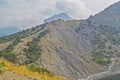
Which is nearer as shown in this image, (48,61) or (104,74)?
(48,61)

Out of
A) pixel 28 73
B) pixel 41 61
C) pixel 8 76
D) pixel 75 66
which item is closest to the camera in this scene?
pixel 8 76

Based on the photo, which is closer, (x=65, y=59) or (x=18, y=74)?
(x=18, y=74)

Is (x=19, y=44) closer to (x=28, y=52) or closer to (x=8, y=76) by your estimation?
(x=28, y=52)

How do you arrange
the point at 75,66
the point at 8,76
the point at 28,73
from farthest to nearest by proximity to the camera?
the point at 75,66 < the point at 28,73 < the point at 8,76

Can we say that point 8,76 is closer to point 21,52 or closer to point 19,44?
point 21,52

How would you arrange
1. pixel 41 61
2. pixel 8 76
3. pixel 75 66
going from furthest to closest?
1. pixel 75 66
2. pixel 41 61
3. pixel 8 76

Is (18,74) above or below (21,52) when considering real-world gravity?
below

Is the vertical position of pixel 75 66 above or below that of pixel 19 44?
below

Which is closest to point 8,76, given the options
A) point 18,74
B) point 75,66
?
point 18,74

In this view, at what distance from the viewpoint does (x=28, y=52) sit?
7485 inches

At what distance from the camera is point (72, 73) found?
18462 cm

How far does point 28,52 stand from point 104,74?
48777 mm

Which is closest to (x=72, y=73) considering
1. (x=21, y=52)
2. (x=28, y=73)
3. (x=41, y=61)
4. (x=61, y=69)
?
(x=61, y=69)

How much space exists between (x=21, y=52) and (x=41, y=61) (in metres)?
12.6
